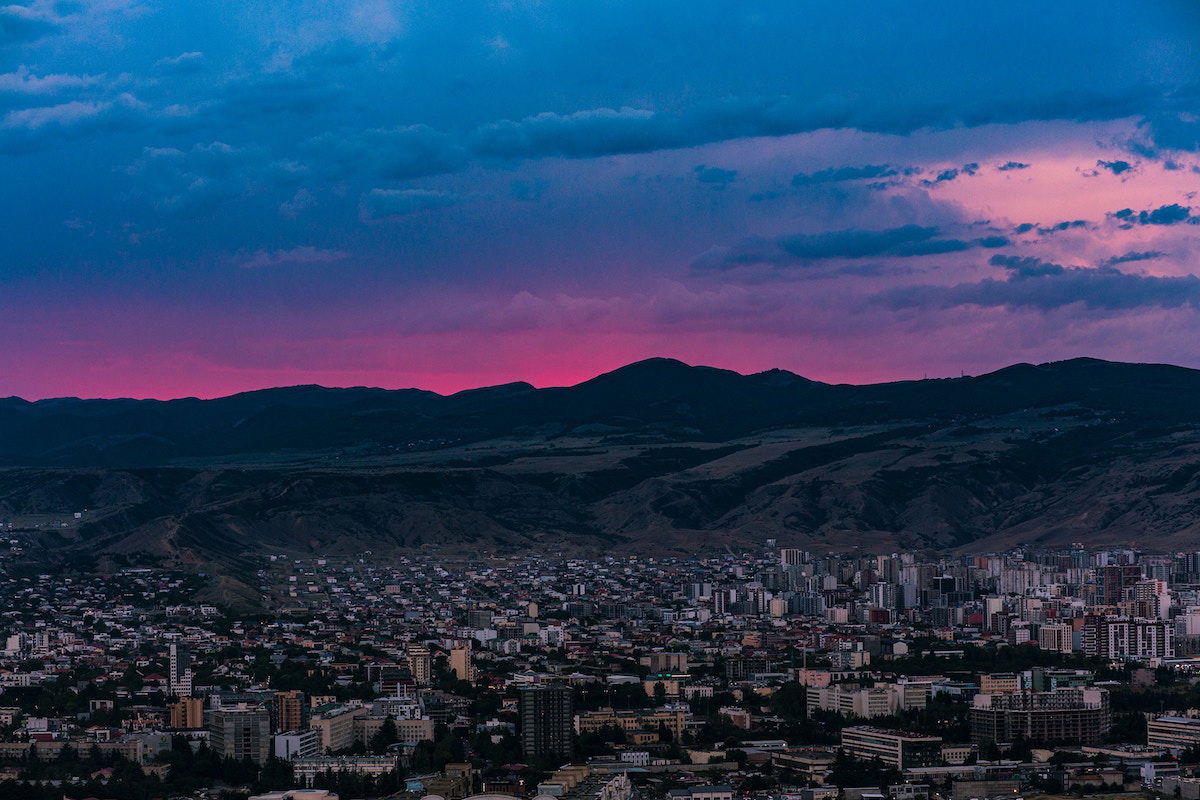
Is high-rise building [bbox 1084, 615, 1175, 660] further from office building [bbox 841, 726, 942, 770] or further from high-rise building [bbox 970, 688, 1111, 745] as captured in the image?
office building [bbox 841, 726, 942, 770]

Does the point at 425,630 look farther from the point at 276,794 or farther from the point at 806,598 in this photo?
the point at 276,794

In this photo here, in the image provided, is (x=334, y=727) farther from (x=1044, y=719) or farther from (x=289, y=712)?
(x=1044, y=719)

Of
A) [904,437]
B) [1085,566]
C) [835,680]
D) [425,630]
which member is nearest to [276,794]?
[835,680]

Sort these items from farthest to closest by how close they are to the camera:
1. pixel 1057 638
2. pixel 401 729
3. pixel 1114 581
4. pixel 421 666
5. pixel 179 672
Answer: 1. pixel 1114 581
2. pixel 1057 638
3. pixel 421 666
4. pixel 179 672
5. pixel 401 729

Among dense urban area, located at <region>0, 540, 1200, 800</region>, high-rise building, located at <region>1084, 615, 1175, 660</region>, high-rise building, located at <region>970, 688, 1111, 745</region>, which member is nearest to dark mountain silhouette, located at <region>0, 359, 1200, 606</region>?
dense urban area, located at <region>0, 540, 1200, 800</region>

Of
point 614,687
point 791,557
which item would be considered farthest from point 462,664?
point 791,557

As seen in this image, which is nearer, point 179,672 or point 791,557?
point 179,672

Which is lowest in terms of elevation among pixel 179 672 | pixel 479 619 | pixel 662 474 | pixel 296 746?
pixel 296 746

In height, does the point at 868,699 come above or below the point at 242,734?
above
